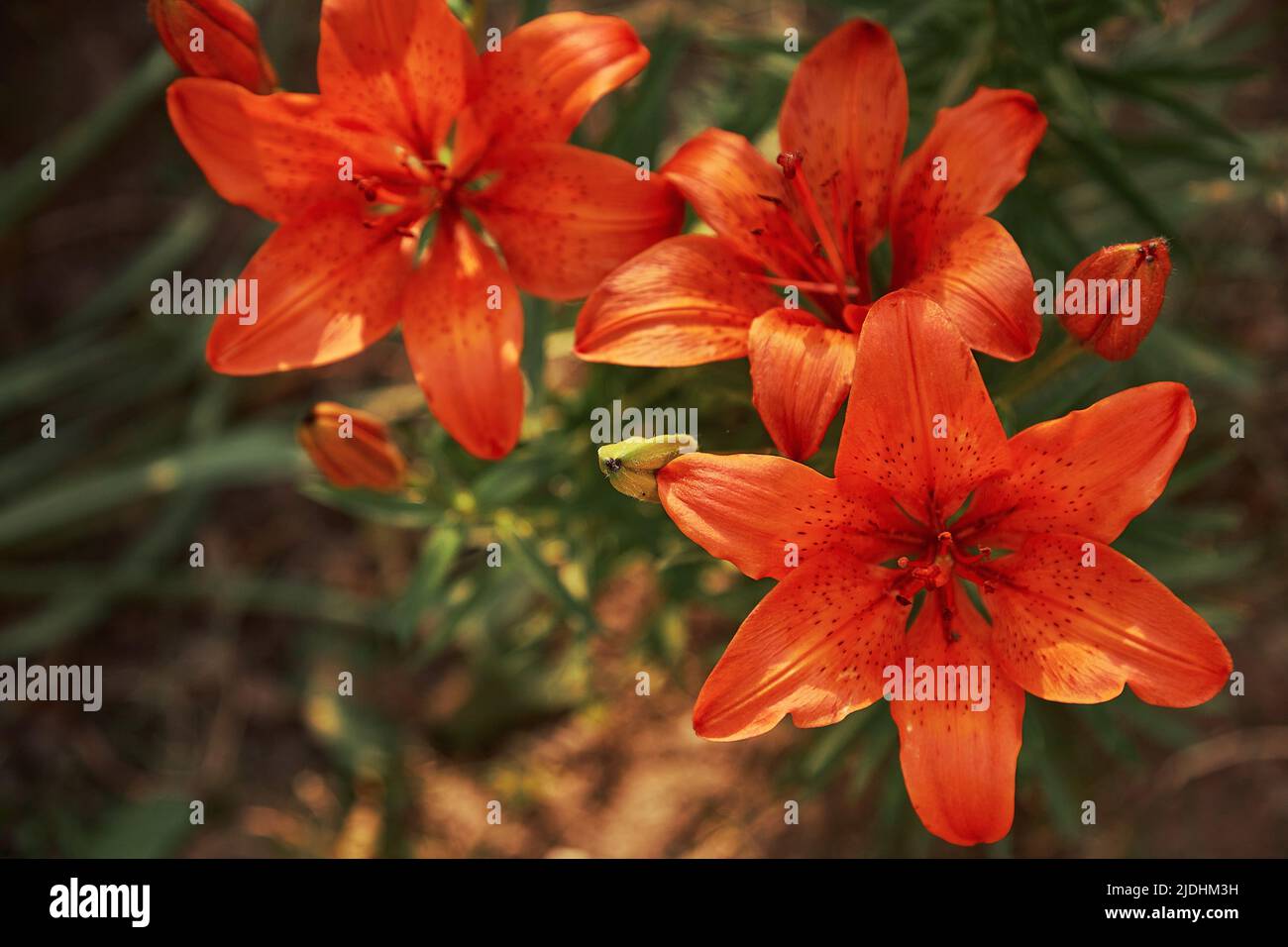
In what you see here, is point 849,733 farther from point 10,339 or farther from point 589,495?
point 10,339

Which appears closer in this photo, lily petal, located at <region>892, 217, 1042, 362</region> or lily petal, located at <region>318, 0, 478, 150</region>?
lily petal, located at <region>892, 217, 1042, 362</region>

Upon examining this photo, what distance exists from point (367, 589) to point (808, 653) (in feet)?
7.45

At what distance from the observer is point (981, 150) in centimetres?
164

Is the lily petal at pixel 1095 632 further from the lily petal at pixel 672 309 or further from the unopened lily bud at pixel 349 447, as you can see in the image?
the unopened lily bud at pixel 349 447

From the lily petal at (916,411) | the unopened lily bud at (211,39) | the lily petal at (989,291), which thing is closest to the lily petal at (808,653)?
the lily petal at (916,411)

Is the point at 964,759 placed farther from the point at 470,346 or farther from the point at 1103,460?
the point at 470,346

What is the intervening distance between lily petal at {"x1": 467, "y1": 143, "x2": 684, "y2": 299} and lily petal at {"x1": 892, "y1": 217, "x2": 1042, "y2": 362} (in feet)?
1.42

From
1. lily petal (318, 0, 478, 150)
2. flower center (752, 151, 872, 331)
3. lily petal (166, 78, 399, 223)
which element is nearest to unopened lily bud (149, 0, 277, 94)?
lily petal (166, 78, 399, 223)

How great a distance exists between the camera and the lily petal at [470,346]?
5.72ft

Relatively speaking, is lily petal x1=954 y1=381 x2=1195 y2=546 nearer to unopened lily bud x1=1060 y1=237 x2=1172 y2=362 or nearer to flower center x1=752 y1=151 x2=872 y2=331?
unopened lily bud x1=1060 y1=237 x2=1172 y2=362

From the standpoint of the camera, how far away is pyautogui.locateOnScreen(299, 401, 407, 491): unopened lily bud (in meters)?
1.88

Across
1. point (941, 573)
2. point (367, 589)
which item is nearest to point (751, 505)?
point (941, 573)

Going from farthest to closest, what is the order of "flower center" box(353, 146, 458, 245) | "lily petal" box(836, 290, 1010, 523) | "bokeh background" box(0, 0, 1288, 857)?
1. "bokeh background" box(0, 0, 1288, 857)
2. "flower center" box(353, 146, 458, 245)
3. "lily petal" box(836, 290, 1010, 523)

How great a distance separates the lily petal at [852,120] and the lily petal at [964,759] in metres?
0.70
